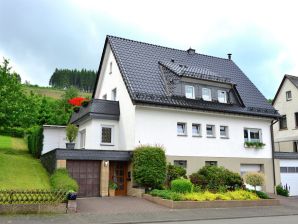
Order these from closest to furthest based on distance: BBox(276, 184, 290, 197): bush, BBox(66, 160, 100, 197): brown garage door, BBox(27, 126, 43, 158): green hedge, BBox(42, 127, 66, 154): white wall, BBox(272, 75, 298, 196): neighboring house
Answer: BBox(66, 160, 100, 197): brown garage door < BBox(276, 184, 290, 197): bush < BBox(27, 126, 43, 158): green hedge < BBox(42, 127, 66, 154): white wall < BBox(272, 75, 298, 196): neighboring house

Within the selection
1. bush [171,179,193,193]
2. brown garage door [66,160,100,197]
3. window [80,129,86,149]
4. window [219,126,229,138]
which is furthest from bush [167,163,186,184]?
window [80,129,86,149]

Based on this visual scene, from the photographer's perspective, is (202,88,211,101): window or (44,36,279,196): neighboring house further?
(202,88,211,101): window

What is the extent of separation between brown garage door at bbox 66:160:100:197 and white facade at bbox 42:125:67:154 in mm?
8567

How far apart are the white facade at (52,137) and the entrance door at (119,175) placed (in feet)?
28.0

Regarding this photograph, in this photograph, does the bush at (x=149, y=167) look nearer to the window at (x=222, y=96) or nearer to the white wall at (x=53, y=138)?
the window at (x=222, y=96)

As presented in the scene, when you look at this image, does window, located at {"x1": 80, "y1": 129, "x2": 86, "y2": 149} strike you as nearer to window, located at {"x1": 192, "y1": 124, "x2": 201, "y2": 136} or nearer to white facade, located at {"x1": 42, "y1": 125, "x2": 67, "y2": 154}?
white facade, located at {"x1": 42, "y1": 125, "x2": 67, "y2": 154}

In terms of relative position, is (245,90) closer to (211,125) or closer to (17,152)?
(211,125)

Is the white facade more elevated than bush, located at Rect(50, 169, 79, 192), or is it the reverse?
the white facade

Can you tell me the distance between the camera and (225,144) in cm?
2419

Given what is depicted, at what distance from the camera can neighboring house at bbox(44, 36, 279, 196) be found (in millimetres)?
20547

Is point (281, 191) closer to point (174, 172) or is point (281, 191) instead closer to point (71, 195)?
point (174, 172)

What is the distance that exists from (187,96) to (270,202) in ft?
29.2

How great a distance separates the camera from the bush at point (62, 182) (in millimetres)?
15096

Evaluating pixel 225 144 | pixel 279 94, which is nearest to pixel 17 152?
Answer: pixel 225 144
